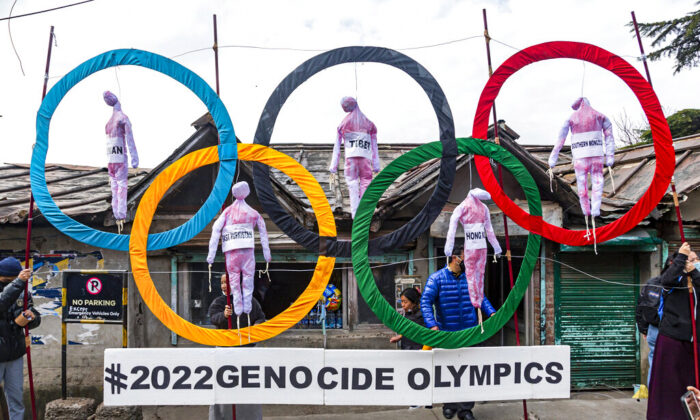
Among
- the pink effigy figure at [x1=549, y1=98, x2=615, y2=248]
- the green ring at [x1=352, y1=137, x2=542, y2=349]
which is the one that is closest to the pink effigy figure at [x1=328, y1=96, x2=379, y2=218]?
the green ring at [x1=352, y1=137, x2=542, y2=349]

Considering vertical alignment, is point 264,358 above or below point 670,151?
below

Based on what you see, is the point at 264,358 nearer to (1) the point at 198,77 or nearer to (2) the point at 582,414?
(1) the point at 198,77

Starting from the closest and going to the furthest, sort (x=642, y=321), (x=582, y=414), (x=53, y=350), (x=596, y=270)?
(x=642, y=321) < (x=582, y=414) < (x=53, y=350) < (x=596, y=270)

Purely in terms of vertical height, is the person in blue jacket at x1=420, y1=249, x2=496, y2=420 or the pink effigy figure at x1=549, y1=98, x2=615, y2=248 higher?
the pink effigy figure at x1=549, y1=98, x2=615, y2=248

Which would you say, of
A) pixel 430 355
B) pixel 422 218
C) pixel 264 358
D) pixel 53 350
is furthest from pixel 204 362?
pixel 53 350

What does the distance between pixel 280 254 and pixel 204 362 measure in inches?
96.0

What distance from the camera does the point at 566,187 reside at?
6.80m

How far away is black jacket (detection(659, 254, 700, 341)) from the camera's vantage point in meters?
5.01

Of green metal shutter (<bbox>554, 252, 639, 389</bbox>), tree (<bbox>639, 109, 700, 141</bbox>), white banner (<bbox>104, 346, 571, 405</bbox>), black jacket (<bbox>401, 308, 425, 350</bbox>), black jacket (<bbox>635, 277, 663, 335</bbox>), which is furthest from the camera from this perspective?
tree (<bbox>639, 109, 700, 141</bbox>)

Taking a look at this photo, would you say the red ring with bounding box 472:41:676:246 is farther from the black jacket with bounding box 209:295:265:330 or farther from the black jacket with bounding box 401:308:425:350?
the black jacket with bounding box 209:295:265:330

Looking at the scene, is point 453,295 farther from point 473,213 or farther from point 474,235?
point 473,213

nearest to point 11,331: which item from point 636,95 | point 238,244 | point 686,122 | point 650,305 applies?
point 238,244

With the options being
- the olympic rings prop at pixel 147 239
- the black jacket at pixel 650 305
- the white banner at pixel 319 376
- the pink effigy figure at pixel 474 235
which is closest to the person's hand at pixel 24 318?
the white banner at pixel 319 376

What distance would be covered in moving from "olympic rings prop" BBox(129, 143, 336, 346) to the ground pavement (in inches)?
90.6
